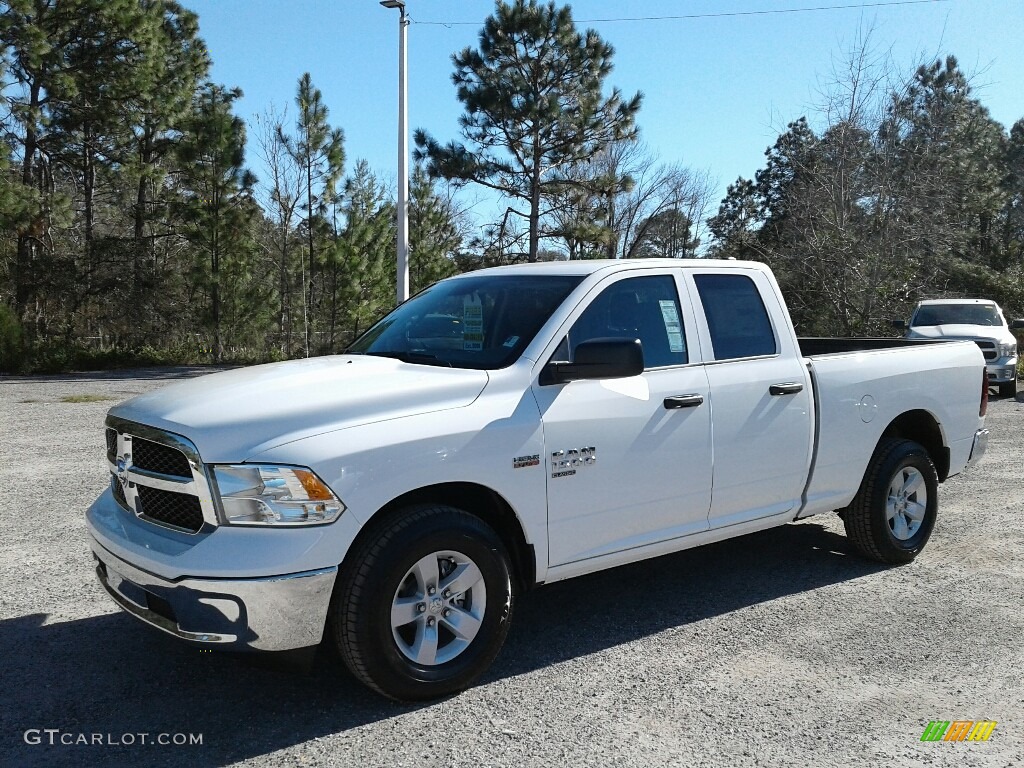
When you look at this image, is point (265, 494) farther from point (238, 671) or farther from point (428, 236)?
point (428, 236)

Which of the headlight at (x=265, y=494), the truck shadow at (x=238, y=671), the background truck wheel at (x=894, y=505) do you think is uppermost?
the headlight at (x=265, y=494)

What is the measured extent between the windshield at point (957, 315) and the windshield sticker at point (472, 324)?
1395cm

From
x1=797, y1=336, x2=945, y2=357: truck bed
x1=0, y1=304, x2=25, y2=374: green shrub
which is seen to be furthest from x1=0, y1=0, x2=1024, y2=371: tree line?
x1=797, y1=336, x2=945, y2=357: truck bed

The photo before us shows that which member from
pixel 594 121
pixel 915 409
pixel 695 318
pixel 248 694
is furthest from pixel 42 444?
pixel 594 121

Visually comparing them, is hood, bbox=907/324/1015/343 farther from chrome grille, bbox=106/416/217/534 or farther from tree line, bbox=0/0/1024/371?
chrome grille, bbox=106/416/217/534

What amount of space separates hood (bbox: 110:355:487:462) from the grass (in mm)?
12382

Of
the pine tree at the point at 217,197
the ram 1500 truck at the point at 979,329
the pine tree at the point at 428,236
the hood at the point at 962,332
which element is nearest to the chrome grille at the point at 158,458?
the ram 1500 truck at the point at 979,329

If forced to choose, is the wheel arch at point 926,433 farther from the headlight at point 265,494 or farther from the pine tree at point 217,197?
the pine tree at point 217,197

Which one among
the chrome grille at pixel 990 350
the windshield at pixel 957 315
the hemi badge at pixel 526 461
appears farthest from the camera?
the windshield at pixel 957 315

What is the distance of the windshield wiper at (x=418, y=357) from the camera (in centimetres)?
421

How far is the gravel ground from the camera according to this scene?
327cm

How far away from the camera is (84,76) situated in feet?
75.2

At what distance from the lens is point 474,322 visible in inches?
175

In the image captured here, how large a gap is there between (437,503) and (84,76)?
23754 mm
